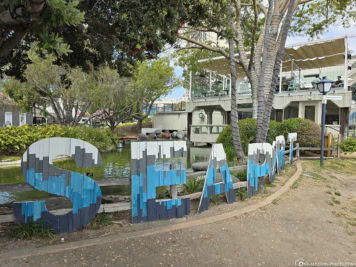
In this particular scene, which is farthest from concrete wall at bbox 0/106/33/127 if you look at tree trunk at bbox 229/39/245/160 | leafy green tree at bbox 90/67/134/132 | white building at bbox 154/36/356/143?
tree trunk at bbox 229/39/245/160

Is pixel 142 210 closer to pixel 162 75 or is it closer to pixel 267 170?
pixel 267 170

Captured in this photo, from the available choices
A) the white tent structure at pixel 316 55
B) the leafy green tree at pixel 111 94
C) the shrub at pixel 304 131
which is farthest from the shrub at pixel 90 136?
the shrub at pixel 304 131

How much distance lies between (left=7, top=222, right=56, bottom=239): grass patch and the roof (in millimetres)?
13094

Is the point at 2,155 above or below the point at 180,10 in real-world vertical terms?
below

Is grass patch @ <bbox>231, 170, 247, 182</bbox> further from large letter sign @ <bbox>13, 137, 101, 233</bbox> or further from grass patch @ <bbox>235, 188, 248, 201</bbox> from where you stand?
large letter sign @ <bbox>13, 137, 101, 233</bbox>

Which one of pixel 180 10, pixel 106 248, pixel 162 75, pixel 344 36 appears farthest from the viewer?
pixel 162 75

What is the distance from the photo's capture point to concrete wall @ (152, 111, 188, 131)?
30.1m

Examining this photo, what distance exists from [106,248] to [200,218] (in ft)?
5.71

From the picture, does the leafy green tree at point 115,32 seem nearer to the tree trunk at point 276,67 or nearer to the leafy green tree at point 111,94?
the tree trunk at point 276,67

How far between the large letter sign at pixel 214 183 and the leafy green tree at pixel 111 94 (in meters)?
12.3

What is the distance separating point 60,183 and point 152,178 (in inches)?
51.3

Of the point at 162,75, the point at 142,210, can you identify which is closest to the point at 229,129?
the point at 142,210

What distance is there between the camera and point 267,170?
21.4 ft

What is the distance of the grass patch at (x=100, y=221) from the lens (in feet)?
12.8
